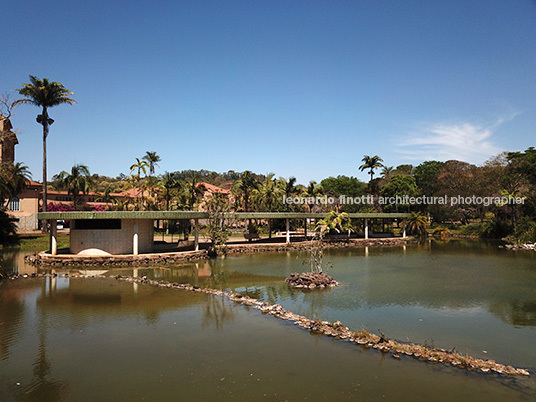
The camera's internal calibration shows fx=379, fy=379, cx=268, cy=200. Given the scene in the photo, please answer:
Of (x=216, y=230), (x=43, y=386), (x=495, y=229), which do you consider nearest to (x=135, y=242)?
(x=216, y=230)

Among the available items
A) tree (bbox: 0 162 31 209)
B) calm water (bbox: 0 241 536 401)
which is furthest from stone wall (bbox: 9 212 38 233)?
calm water (bbox: 0 241 536 401)

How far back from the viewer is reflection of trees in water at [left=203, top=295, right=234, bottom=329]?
1212 centimetres

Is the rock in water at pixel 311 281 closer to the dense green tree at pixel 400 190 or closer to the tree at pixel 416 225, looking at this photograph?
the tree at pixel 416 225

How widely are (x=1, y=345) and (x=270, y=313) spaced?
775 cm

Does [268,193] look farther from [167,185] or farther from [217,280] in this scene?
[217,280]

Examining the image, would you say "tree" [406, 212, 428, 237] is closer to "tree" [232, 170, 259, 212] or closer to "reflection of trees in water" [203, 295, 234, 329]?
"tree" [232, 170, 259, 212]

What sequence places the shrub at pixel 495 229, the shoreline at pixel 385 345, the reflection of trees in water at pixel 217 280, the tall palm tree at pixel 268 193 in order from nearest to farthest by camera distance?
the shoreline at pixel 385 345 < the reflection of trees in water at pixel 217 280 < the tall palm tree at pixel 268 193 < the shrub at pixel 495 229

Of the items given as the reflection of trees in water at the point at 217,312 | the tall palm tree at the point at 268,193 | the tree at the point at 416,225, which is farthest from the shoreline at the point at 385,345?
the tree at the point at 416,225

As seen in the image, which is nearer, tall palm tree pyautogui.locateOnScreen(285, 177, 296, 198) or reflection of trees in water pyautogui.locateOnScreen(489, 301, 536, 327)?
reflection of trees in water pyautogui.locateOnScreen(489, 301, 536, 327)

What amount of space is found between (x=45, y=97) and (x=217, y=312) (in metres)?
35.5

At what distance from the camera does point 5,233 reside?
118 ft

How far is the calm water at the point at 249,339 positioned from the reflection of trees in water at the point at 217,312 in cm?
7

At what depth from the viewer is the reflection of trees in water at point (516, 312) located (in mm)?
12305

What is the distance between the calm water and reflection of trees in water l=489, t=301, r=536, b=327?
0.07 metres
